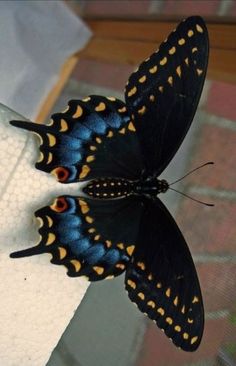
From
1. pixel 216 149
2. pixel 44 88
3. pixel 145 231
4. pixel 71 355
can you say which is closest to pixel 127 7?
pixel 44 88

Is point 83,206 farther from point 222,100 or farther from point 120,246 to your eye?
point 222,100

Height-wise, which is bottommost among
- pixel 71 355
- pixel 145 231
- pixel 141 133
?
pixel 71 355

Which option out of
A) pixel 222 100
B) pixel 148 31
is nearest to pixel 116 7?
pixel 148 31

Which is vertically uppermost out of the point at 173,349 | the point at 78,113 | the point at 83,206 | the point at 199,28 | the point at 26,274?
the point at 199,28

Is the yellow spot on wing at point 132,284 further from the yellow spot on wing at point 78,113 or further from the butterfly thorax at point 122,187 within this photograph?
the yellow spot on wing at point 78,113

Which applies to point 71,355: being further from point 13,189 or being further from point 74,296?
point 13,189

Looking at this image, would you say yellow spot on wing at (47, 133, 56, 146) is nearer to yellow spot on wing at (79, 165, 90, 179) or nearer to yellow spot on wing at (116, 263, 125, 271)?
yellow spot on wing at (79, 165, 90, 179)

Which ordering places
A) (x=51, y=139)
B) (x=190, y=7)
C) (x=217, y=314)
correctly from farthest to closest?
(x=190, y=7) → (x=217, y=314) → (x=51, y=139)
